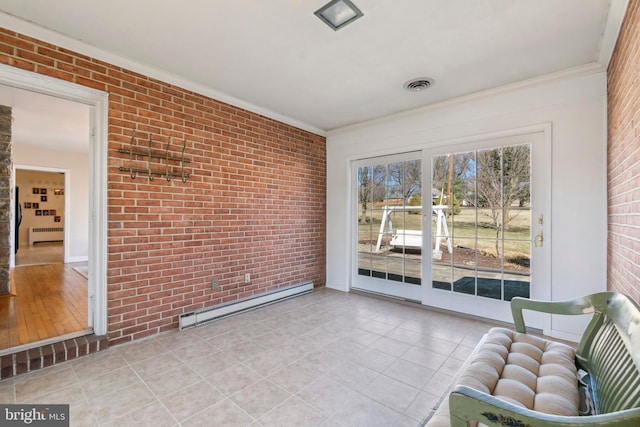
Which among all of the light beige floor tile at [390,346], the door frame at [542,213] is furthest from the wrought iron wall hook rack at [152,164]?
the door frame at [542,213]

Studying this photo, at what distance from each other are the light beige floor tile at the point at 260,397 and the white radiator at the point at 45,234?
10.1 meters

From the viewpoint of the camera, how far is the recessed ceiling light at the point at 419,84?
9.48ft

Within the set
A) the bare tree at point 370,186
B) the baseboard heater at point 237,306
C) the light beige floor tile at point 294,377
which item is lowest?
the light beige floor tile at point 294,377

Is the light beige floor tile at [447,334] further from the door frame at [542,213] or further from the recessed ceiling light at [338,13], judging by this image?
the recessed ceiling light at [338,13]

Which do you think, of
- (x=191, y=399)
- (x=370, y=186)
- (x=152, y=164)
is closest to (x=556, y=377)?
Result: (x=191, y=399)

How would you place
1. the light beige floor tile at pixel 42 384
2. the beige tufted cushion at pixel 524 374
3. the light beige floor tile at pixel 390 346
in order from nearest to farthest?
1. the beige tufted cushion at pixel 524 374
2. the light beige floor tile at pixel 42 384
3. the light beige floor tile at pixel 390 346

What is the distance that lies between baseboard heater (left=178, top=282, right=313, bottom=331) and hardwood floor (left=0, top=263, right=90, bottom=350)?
2.78 feet

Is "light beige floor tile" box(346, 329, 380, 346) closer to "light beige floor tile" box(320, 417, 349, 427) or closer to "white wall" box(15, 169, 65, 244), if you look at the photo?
"light beige floor tile" box(320, 417, 349, 427)

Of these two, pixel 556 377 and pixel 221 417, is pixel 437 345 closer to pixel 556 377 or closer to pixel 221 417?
pixel 556 377

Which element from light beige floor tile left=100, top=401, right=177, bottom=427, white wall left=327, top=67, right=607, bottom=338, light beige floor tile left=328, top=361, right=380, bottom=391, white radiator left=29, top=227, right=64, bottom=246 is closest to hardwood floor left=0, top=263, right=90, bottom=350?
light beige floor tile left=100, top=401, right=177, bottom=427

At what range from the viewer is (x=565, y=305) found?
164 cm

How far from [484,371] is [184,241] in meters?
2.78

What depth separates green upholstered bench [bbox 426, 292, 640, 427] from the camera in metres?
0.93

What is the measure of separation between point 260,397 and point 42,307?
10.0ft
